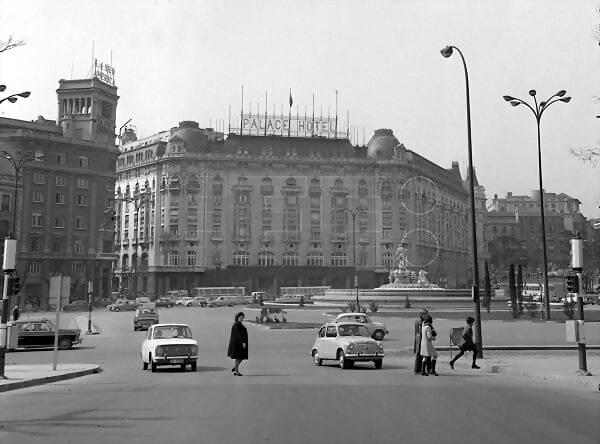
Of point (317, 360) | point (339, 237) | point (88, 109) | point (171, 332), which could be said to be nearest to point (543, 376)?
point (317, 360)

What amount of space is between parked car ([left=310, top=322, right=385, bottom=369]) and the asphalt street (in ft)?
1.62

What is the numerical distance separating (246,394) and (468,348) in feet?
Result: 27.1

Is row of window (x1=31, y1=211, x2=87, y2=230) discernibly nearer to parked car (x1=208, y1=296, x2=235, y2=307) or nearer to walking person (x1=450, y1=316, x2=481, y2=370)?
parked car (x1=208, y1=296, x2=235, y2=307)

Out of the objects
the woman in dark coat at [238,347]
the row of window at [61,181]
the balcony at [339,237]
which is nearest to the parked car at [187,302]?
the row of window at [61,181]

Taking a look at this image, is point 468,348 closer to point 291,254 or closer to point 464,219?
point 291,254

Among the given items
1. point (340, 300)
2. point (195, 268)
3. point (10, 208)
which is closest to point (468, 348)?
point (340, 300)

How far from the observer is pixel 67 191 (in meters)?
88.8

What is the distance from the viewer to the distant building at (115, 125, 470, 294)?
363ft

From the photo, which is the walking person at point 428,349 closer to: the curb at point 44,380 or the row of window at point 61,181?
the curb at point 44,380

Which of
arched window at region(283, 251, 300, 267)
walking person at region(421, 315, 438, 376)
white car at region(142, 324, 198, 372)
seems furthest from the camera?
arched window at region(283, 251, 300, 267)

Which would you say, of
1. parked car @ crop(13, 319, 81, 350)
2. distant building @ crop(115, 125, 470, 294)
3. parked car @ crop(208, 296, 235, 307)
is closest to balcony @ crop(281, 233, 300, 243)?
distant building @ crop(115, 125, 470, 294)

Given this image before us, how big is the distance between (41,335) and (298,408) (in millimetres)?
20297

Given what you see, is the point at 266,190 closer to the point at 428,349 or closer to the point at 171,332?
the point at 171,332

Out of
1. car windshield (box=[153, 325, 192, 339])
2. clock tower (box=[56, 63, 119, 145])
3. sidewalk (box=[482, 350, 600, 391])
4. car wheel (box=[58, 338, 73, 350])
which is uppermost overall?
clock tower (box=[56, 63, 119, 145])
